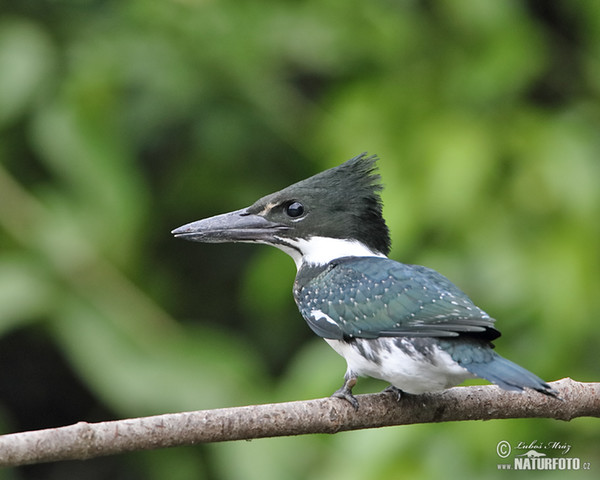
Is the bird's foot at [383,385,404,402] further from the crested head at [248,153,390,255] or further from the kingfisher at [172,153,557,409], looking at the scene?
the crested head at [248,153,390,255]

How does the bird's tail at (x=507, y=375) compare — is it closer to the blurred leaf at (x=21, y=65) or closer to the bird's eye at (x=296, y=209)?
the bird's eye at (x=296, y=209)

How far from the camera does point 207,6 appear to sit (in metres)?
4.61

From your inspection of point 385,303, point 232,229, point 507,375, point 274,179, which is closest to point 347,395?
point 385,303

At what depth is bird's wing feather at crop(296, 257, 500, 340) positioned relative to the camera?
2.63m

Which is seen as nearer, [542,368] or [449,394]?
[449,394]

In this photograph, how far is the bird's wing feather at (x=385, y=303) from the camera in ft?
8.63

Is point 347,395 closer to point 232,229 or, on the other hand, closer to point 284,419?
point 284,419

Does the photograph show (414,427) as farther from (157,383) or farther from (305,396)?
(157,383)

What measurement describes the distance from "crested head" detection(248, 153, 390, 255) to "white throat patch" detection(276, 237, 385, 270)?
12 mm

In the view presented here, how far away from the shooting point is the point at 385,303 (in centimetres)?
280

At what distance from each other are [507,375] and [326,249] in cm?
103

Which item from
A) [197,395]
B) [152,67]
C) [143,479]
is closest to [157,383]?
[197,395]

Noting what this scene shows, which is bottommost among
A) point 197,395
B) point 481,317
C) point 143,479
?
point 143,479

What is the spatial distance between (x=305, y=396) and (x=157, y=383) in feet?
2.54
